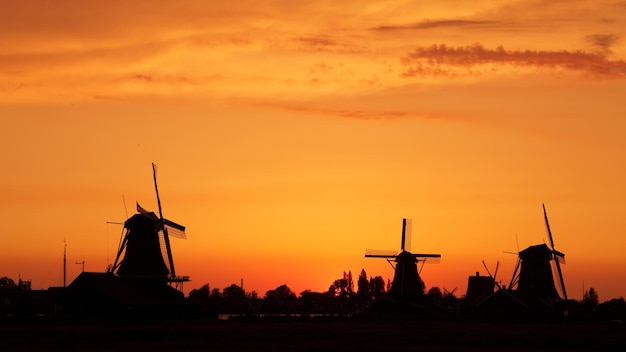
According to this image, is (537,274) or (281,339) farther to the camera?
(537,274)

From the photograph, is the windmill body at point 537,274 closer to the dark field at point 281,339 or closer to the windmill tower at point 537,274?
the windmill tower at point 537,274

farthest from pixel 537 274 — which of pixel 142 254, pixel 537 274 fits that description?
pixel 142 254

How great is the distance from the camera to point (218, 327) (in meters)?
75.1

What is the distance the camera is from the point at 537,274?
118 metres

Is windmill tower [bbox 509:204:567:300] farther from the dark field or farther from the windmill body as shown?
the dark field

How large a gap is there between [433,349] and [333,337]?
11.6m

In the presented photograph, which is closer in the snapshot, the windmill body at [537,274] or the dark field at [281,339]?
the dark field at [281,339]

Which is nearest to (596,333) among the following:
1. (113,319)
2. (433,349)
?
(433,349)

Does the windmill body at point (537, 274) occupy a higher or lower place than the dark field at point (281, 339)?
higher

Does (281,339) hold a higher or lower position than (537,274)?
lower

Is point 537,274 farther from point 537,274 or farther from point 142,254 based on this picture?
point 142,254

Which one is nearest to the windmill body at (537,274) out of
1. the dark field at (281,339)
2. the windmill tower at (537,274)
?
the windmill tower at (537,274)

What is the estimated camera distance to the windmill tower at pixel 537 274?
116938 mm

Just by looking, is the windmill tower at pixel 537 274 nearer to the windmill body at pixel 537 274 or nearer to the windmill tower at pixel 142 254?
the windmill body at pixel 537 274
